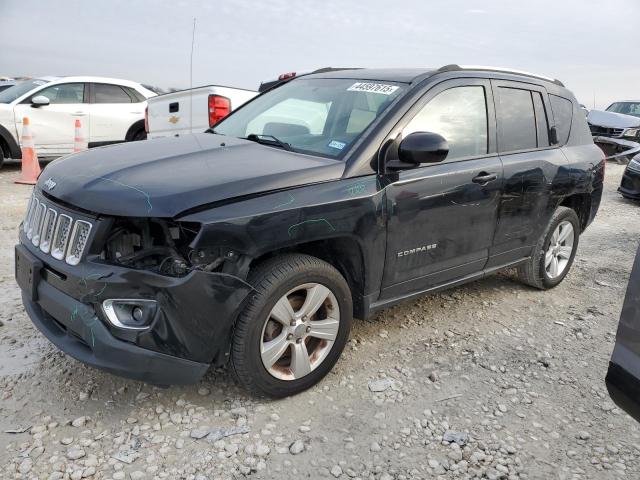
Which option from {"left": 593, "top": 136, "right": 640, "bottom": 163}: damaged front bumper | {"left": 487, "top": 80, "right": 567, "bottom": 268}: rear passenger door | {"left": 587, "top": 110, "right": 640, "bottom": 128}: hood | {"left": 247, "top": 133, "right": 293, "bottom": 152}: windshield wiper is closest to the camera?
{"left": 247, "top": 133, "right": 293, "bottom": 152}: windshield wiper

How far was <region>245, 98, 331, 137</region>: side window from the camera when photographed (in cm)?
342

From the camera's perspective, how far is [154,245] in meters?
2.56

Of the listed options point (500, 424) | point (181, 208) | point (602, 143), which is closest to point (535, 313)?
point (500, 424)

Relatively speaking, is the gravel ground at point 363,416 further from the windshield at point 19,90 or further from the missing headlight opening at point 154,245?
the windshield at point 19,90

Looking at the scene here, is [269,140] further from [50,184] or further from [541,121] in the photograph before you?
[541,121]

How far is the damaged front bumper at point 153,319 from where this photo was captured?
238 centimetres

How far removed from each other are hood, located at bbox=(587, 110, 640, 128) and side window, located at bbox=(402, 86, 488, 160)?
12.5m

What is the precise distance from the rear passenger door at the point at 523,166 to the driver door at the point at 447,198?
0.39 ft

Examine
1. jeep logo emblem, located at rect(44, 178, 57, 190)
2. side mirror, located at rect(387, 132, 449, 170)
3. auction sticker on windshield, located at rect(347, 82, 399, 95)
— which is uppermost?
auction sticker on windshield, located at rect(347, 82, 399, 95)

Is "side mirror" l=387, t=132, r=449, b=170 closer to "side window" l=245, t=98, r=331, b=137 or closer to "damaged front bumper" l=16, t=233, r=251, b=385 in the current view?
"side window" l=245, t=98, r=331, b=137

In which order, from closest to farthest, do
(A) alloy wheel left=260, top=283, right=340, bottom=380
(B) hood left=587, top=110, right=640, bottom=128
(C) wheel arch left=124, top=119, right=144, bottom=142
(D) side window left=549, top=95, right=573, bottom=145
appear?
(A) alloy wheel left=260, top=283, right=340, bottom=380 → (D) side window left=549, top=95, right=573, bottom=145 → (C) wheel arch left=124, top=119, right=144, bottom=142 → (B) hood left=587, top=110, right=640, bottom=128

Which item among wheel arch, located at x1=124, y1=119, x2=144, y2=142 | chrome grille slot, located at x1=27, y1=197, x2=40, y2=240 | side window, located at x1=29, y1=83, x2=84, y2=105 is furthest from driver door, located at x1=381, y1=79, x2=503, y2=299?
side window, located at x1=29, y1=83, x2=84, y2=105

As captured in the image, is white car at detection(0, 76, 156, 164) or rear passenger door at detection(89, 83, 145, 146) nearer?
white car at detection(0, 76, 156, 164)

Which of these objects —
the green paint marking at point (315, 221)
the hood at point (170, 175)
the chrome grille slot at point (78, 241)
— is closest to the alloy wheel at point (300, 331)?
the green paint marking at point (315, 221)
